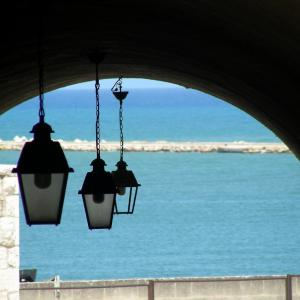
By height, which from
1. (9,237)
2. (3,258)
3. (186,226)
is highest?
(186,226)

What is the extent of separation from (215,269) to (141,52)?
42534 millimetres

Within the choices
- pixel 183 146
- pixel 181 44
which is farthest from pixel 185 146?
pixel 181 44

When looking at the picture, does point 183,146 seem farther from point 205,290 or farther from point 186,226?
point 205,290

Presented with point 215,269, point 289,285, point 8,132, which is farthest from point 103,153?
point 289,285

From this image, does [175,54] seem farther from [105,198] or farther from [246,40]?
[246,40]

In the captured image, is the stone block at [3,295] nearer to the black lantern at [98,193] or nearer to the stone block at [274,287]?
the black lantern at [98,193]

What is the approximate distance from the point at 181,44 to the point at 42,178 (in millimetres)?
1122

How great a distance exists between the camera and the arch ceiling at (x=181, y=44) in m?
4.36

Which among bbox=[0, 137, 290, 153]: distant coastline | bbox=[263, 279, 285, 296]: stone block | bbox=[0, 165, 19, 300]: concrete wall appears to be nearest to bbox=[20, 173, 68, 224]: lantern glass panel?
bbox=[0, 165, 19, 300]: concrete wall

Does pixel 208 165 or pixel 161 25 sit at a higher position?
pixel 208 165

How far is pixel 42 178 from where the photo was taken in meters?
4.82

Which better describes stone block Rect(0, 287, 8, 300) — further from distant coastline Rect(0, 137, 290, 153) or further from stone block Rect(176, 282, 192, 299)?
distant coastline Rect(0, 137, 290, 153)

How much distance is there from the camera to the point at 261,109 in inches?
269

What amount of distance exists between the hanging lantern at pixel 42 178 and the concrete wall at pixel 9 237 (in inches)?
217
